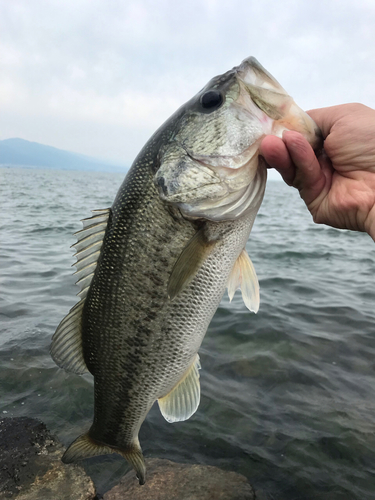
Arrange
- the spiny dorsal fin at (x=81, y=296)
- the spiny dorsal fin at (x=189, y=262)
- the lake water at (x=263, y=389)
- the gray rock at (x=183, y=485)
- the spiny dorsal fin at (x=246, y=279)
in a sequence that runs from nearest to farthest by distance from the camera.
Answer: the spiny dorsal fin at (x=189, y=262) → the spiny dorsal fin at (x=81, y=296) → the spiny dorsal fin at (x=246, y=279) → the gray rock at (x=183, y=485) → the lake water at (x=263, y=389)

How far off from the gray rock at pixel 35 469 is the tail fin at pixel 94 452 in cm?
60

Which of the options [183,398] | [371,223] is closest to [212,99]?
[371,223]

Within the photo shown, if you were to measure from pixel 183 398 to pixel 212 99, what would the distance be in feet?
6.63

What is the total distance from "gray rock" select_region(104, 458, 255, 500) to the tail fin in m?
0.68

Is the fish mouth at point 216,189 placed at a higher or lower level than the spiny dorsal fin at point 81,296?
higher

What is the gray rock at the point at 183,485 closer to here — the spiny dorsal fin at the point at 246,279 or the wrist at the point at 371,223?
the spiny dorsal fin at the point at 246,279

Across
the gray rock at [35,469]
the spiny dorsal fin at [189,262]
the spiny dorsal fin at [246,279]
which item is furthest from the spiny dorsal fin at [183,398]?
the gray rock at [35,469]

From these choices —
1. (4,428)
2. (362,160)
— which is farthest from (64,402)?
(362,160)

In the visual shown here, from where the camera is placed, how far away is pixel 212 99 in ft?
6.89

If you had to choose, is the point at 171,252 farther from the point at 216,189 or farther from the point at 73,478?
the point at 73,478

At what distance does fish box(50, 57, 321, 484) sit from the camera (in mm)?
2072

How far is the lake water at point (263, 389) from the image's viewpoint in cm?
354

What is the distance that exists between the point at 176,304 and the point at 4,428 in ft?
8.19

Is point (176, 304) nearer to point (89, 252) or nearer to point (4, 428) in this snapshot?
point (89, 252)
